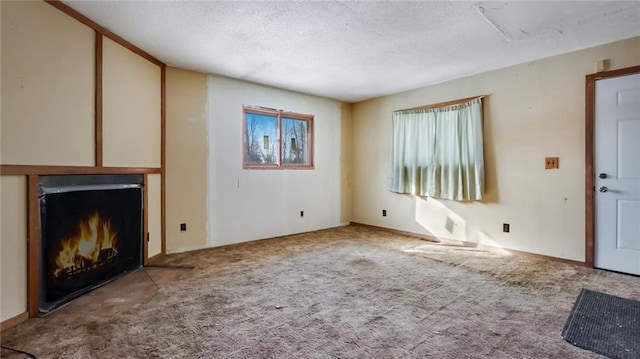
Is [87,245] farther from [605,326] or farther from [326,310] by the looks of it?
[605,326]

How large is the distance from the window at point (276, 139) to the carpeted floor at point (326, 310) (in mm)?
1700

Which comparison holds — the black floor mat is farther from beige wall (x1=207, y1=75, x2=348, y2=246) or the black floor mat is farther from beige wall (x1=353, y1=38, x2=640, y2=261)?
beige wall (x1=207, y1=75, x2=348, y2=246)

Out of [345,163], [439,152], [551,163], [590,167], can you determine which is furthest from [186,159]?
[590,167]

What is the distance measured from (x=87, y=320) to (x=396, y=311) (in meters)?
2.26

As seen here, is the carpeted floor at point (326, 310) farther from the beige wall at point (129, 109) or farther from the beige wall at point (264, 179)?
the beige wall at point (129, 109)

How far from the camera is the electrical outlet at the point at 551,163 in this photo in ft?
11.4

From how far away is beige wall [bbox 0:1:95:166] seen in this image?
2.04 metres

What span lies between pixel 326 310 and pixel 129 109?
9.45 ft

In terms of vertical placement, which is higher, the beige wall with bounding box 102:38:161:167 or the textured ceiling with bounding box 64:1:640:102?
the textured ceiling with bounding box 64:1:640:102

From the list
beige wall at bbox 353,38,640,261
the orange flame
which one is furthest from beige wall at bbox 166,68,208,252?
beige wall at bbox 353,38,640,261

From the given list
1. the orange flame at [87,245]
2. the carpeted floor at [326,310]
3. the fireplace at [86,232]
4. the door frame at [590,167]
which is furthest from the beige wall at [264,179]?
the door frame at [590,167]

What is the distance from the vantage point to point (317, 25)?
2.70 metres

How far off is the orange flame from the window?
77.6 inches

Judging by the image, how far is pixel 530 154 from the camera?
3688 millimetres
